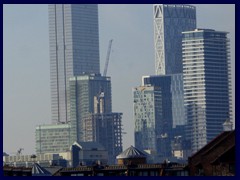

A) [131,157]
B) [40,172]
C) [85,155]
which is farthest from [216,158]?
[85,155]

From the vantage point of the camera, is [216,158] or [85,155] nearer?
[216,158]

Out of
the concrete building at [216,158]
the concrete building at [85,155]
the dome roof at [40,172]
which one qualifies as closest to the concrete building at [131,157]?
the dome roof at [40,172]

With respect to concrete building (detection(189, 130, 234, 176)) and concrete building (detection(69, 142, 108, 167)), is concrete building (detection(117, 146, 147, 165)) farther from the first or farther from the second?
concrete building (detection(69, 142, 108, 167))

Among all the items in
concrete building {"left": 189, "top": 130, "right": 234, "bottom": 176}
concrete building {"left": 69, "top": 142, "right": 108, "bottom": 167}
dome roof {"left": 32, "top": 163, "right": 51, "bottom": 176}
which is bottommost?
dome roof {"left": 32, "top": 163, "right": 51, "bottom": 176}

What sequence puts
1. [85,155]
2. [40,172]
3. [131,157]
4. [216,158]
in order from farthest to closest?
1. [85,155]
2. [131,157]
3. [40,172]
4. [216,158]

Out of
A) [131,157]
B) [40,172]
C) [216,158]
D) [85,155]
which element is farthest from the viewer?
[85,155]

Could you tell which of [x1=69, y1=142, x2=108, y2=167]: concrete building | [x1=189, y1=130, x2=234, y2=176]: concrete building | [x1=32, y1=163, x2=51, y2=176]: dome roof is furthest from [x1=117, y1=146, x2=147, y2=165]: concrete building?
[x1=69, y1=142, x2=108, y2=167]: concrete building

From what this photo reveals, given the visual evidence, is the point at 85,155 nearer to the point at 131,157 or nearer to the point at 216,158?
the point at 131,157

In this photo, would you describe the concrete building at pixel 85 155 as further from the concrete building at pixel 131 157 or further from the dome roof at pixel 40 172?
the dome roof at pixel 40 172

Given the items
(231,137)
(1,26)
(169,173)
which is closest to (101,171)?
(169,173)

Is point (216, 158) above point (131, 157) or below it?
below

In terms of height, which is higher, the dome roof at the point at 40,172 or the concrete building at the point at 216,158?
the concrete building at the point at 216,158

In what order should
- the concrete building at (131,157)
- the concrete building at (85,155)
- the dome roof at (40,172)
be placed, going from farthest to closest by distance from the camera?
1. the concrete building at (85,155)
2. the concrete building at (131,157)
3. the dome roof at (40,172)
